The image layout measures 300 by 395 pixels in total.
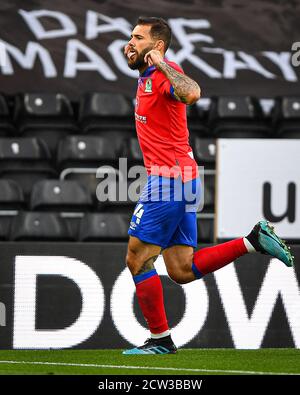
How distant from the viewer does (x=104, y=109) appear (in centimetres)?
1033

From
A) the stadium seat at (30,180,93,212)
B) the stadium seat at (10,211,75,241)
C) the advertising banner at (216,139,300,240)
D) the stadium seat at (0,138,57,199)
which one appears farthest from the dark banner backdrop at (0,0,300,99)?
the advertising banner at (216,139,300,240)

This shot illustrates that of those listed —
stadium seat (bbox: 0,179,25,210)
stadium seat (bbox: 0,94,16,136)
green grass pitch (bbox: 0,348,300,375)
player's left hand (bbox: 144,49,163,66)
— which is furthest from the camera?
stadium seat (bbox: 0,94,16,136)

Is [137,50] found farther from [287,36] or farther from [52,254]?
[287,36]

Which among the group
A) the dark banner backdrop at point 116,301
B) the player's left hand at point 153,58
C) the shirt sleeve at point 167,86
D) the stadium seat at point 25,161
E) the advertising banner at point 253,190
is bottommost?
the dark banner backdrop at point 116,301

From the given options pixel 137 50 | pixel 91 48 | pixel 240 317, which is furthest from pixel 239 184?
pixel 91 48

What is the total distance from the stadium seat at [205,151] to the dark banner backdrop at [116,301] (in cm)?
202

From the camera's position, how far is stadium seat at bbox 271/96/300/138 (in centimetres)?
1032

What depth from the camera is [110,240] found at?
8742mm

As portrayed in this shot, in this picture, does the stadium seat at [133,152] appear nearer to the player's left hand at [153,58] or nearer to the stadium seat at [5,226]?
the stadium seat at [5,226]

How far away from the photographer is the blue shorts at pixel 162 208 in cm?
682

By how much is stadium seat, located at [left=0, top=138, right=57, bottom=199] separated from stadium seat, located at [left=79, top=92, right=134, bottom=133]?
1.98ft

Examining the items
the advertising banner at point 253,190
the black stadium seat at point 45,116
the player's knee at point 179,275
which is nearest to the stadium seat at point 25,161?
the black stadium seat at point 45,116

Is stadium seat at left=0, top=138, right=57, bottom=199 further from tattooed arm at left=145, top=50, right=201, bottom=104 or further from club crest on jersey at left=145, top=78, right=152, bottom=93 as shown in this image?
tattooed arm at left=145, top=50, right=201, bottom=104

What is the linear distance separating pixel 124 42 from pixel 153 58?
419 centimetres
